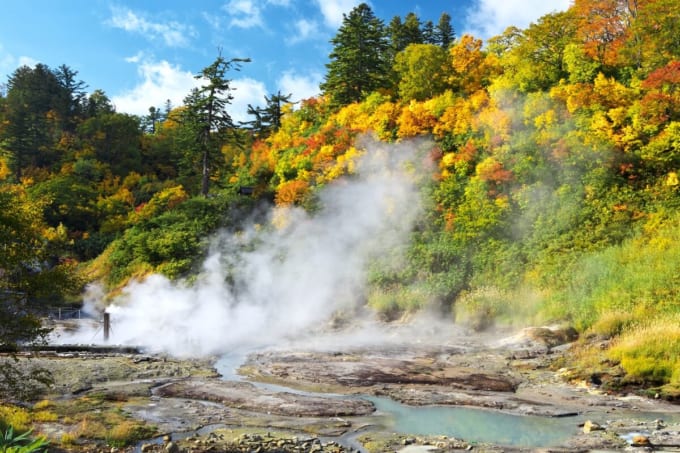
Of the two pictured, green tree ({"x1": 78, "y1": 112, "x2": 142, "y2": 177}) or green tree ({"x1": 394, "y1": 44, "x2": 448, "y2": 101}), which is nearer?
green tree ({"x1": 394, "y1": 44, "x2": 448, "y2": 101})

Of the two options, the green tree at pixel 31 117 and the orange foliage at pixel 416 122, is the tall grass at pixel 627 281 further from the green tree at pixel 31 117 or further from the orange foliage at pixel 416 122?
the green tree at pixel 31 117

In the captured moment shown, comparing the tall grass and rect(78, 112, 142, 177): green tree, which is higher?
rect(78, 112, 142, 177): green tree

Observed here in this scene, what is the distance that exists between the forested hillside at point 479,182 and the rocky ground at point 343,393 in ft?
7.25

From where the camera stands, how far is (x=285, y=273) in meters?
30.3

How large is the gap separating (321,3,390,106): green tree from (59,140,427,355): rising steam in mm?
9803

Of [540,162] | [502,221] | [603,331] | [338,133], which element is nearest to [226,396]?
[603,331]

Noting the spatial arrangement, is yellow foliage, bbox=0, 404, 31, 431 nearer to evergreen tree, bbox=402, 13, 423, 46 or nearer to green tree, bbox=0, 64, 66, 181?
green tree, bbox=0, 64, 66, 181

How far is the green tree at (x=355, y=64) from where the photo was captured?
44.2 meters

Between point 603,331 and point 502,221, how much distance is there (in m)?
9.62

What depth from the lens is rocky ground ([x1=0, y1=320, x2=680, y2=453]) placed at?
10031 mm

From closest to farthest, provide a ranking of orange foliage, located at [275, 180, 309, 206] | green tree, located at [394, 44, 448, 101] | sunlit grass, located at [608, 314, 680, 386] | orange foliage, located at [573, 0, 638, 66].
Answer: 1. sunlit grass, located at [608, 314, 680, 386]
2. orange foliage, located at [573, 0, 638, 66]
3. orange foliage, located at [275, 180, 309, 206]
4. green tree, located at [394, 44, 448, 101]

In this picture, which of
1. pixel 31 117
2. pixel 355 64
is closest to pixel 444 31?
pixel 355 64

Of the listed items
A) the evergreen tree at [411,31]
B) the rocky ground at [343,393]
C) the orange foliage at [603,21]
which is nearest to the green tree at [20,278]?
the rocky ground at [343,393]

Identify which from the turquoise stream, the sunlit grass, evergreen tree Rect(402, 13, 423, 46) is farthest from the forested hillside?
the turquoise stream
